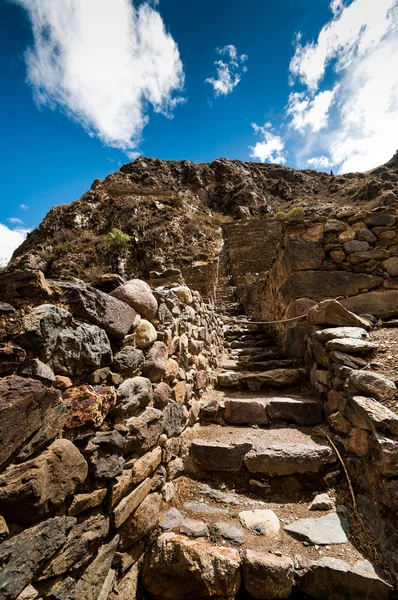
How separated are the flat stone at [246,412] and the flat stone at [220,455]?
1.64 ft

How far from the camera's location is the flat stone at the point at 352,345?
2.30m

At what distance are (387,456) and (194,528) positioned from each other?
4.00 feet

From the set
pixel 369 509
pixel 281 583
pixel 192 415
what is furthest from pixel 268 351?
pixel 281 583

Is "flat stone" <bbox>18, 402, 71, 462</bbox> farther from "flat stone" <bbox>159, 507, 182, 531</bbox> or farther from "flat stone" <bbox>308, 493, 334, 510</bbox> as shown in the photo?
"flat stone" <bbox>308, 493, 334, 510</bbox>

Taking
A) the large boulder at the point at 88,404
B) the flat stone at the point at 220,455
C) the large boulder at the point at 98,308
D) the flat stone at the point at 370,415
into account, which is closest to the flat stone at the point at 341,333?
the flat stone at the point at 370,415

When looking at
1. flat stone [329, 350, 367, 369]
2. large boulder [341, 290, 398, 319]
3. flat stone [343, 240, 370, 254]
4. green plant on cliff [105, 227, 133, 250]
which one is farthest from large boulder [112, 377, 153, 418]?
green plant on cliff [105, 227, 133, 250]

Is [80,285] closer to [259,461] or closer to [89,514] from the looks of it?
[89,514]

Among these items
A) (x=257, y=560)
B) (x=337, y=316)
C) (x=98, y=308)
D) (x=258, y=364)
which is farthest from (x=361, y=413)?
(x=258, y=364)

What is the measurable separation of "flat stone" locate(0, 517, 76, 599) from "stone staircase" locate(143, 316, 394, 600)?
80 cm

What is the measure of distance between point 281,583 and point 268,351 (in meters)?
3.11

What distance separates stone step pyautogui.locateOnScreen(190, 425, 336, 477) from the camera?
1975 millimetres

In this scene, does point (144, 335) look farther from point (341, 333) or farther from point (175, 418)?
point (341, 333)

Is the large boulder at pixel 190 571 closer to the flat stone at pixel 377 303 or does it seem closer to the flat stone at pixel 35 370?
the flat stone at pixel 35 370

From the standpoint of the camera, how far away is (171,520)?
1.68 metres
